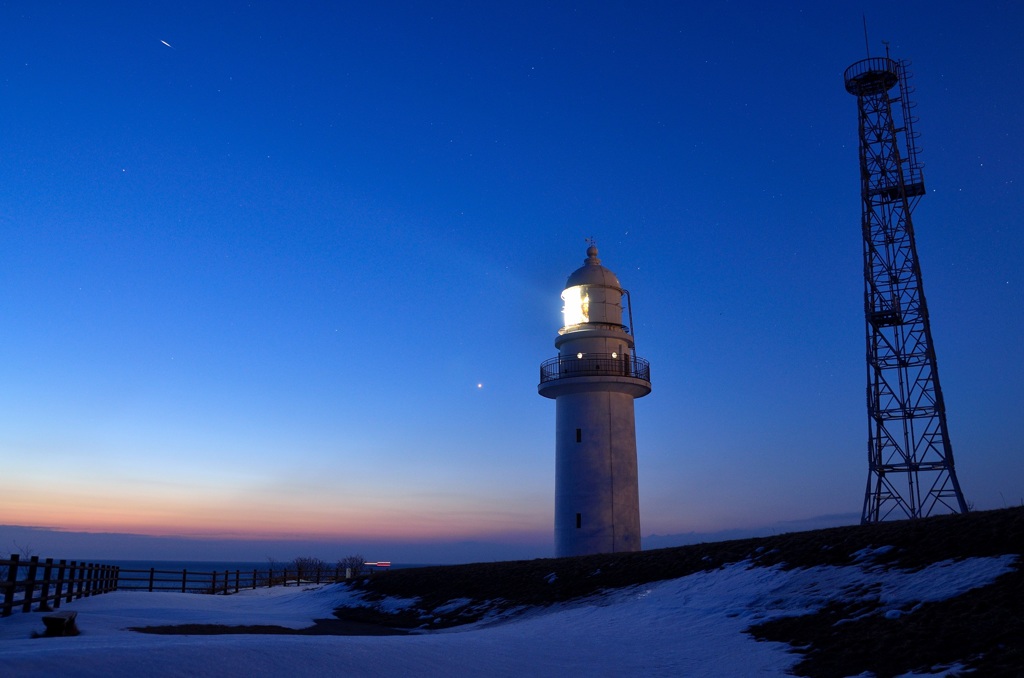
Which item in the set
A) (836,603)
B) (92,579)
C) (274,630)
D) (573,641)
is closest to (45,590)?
(274,630)

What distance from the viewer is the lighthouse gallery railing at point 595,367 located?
2870cm

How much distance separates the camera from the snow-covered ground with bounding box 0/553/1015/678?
865 cm

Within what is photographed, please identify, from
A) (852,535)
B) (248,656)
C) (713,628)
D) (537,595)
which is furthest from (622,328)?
(248,656)

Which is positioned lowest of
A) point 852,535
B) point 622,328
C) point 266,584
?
point 266,584

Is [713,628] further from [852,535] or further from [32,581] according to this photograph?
[32,581]

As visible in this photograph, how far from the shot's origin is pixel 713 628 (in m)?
13.1

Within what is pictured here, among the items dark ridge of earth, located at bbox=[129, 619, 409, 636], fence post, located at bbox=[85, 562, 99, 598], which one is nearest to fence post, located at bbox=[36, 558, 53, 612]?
dark ridge of earth, located at bbox=[129, 619, 409, 636]

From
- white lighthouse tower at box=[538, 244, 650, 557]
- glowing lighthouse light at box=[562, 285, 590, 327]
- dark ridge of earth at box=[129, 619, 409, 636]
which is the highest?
glowing lighthouse light at box=[562, 285, 590, 327]

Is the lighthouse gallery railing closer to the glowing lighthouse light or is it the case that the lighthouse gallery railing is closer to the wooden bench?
the glowing lighthouse light

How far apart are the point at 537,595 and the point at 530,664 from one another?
347 inches

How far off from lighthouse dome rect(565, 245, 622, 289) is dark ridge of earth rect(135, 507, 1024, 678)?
11146mm

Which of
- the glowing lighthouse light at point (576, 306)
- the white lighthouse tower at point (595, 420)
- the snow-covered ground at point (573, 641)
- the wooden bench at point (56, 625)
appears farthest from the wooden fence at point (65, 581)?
the glowing lighthouse light at point (576, 306)

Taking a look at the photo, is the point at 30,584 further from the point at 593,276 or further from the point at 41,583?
the point at 593,276

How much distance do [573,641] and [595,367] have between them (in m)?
16.0
